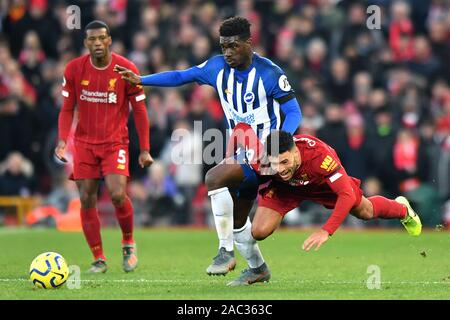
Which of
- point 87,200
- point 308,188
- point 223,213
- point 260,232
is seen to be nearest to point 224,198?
point 223,213

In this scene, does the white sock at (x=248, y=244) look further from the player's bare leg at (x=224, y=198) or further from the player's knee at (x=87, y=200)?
the player's knee at (x=87, y=200)

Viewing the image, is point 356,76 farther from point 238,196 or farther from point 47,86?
point 238,196

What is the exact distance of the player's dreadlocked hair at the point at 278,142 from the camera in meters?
9.03

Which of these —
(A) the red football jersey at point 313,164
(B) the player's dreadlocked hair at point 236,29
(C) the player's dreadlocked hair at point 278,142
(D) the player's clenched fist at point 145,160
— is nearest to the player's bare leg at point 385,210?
(A) the red football jersey at point 313,164

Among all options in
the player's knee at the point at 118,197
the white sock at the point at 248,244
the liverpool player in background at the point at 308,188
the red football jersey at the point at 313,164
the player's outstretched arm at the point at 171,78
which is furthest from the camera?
the player's knee at the point at 118,197

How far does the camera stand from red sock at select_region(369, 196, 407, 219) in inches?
401

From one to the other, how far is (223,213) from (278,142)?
988 mm

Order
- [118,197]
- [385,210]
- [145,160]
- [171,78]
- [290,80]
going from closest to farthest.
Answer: [171,78] < [385,210] < [118,197] < [145,160] < [290,80]

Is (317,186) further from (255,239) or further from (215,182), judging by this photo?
(215,182)

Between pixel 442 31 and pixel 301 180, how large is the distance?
10863 mm

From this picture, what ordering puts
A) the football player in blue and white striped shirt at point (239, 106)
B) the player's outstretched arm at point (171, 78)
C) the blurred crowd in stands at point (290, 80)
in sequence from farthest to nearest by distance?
the blurred crowd in stands at point (290, 80) → the player's outstretched arm at point (171, 78) → the football player in blue and white striped shirt at point (239, 106)

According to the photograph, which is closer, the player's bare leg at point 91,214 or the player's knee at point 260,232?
the player's knee at point 260,232

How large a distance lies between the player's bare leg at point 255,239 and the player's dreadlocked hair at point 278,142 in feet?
2.52

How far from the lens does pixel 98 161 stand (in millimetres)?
11492
